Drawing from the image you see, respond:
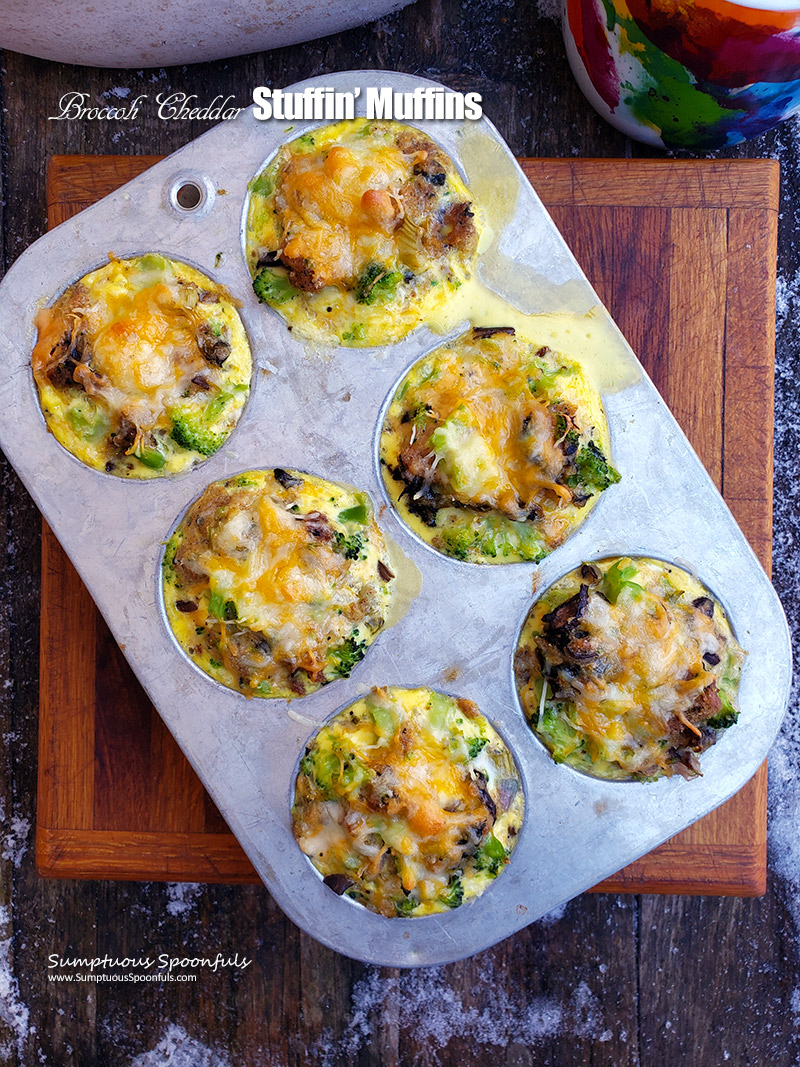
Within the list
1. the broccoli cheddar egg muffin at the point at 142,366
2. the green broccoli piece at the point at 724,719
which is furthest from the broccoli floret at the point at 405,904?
the broccoli cheddar egg muffin at the point at 142,366

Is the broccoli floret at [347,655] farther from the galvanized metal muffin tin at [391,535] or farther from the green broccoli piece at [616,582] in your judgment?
the green broccoli piece at [616,582]

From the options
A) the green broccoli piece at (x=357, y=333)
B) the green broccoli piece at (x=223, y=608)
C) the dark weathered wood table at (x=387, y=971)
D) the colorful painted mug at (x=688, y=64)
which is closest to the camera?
the colorful painted mug at (x=688, y=64)

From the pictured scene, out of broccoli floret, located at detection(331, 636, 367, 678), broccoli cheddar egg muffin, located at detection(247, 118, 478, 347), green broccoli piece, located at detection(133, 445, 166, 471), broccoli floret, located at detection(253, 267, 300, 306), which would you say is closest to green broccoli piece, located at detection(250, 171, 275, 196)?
broccoli cheddar egg muffin, located at detection(247, 118, 478, 347)

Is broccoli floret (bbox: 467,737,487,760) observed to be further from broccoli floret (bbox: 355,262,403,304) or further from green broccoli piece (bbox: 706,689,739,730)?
broccoli floret (bbox: 355,262,403,304)

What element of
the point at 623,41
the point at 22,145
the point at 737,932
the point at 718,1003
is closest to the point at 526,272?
the point at 623,41

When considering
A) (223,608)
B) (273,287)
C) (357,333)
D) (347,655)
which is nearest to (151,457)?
(223,608)

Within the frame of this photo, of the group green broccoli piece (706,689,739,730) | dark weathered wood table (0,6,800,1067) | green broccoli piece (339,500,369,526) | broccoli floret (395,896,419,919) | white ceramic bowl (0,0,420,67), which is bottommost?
dark weathered wood table (0,6,800,1067)
